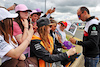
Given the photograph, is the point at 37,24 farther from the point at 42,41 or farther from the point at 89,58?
the point at 89,58

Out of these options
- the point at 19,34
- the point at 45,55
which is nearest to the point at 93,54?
the point at 45,55

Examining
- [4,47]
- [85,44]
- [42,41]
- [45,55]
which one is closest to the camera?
[4,47]

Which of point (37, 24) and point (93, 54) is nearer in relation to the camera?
point (37, 24)

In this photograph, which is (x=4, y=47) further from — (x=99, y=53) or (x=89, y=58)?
(x=99, y=53)

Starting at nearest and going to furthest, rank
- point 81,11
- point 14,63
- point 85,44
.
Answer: point 14,63
point 85,44
point 81,11

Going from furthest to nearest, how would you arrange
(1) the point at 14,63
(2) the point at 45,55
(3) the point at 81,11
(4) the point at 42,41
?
(3) the point at 81,11 → (4) the point at 42,41 → (2) the point at 45,55 → (1) the point at 14,63

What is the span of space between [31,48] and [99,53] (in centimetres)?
184

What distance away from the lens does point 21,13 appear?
1.88m

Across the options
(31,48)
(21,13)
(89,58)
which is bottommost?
(89,58)

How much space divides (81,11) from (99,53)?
1.22 m

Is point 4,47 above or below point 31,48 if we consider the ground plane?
above

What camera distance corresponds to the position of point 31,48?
5.01ft

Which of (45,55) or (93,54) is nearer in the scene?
(45,55)

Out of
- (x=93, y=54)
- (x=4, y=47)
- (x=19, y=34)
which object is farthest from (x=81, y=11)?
(x=4, y=47)
